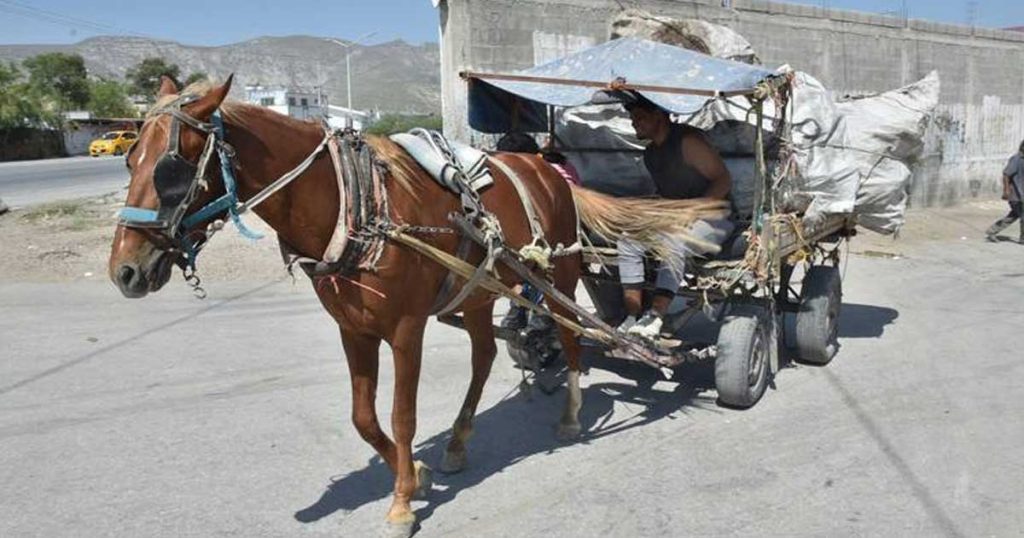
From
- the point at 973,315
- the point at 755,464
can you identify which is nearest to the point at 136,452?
the point at 755,464

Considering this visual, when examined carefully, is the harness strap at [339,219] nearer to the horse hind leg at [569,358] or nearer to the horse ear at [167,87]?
the horse ear at [167,87]

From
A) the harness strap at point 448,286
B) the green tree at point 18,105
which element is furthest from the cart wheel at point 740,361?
the green tree at point 18,105

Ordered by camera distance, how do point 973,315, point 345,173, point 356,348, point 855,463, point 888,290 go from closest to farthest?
point 345,173
point 356,348
point 855,463
point 973,315
point 888,290

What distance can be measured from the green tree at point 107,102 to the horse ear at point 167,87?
75.8 meters

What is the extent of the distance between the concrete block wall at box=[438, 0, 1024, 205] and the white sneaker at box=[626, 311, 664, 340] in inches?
207

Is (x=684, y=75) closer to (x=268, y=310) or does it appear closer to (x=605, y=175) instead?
(x=605, y=175)

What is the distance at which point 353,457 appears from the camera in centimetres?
448

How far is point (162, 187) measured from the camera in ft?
9.22

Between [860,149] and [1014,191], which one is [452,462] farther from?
[1014,191]

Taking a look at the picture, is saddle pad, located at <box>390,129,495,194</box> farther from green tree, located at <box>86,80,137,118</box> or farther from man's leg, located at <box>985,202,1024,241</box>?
green tree, located at <box>86,80,137,118</box>

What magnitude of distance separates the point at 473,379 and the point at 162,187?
2175 mm

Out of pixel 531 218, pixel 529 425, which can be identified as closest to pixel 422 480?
pixel 529 425

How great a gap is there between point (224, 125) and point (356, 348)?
3.80 feet

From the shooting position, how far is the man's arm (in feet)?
16.9
